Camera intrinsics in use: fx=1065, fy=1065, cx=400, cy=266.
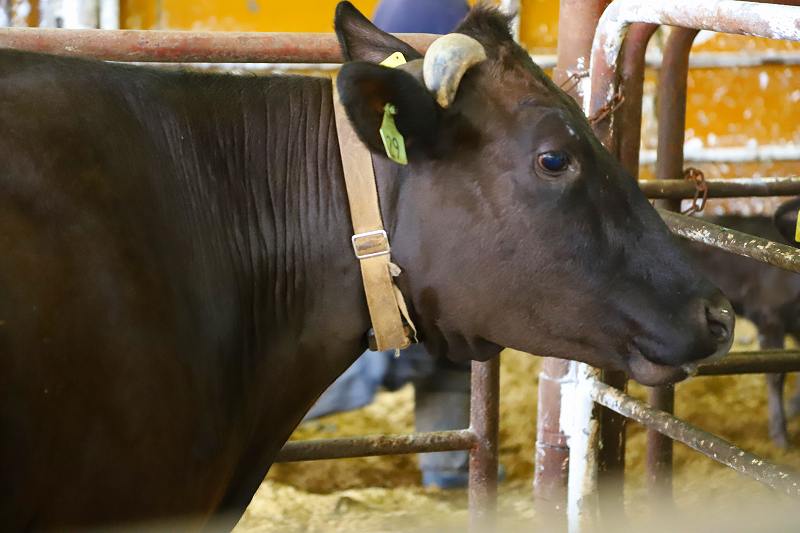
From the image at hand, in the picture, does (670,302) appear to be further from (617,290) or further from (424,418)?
(424,418)

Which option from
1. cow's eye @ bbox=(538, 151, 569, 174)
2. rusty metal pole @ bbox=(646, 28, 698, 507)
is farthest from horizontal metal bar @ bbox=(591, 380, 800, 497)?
cow's eye @ bbox=(538, 151, 569, 174)

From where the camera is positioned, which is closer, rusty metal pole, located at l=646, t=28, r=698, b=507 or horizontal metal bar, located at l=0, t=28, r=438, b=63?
horizontal metal bar, located at l=0, t=28, r=438, b=63

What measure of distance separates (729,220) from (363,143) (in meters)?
4.25

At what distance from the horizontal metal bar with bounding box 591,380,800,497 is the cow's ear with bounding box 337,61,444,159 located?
962 millimetres

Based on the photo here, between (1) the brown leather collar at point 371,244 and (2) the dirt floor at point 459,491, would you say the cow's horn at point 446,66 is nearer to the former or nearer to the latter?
(1) the brown leather collar at point 371,244

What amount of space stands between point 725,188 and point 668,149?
0.72 ft

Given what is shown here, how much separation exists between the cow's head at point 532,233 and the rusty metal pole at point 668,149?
113 cm

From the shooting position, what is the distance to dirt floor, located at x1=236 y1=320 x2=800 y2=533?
4.04m

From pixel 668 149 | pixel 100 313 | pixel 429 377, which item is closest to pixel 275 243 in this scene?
pixel 100 313

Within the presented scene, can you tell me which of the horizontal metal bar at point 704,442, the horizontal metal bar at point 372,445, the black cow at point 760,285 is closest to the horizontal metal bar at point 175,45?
the horizontal metal bar at point 372,445

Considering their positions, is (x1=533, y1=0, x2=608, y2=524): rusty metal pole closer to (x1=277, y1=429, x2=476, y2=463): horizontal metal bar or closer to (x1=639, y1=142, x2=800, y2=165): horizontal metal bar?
(x1=277, y1=429, x2=476, y2=463): horizontal metal bar

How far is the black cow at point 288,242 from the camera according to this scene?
185 cm

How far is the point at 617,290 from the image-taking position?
2.12 metres

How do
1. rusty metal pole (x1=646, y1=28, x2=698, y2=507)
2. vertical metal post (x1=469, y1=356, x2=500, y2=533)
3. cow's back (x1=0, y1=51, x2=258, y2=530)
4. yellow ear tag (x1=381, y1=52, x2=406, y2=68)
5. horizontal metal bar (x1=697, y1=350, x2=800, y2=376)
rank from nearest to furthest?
1. cow's back (x1=0, y1=51, x2=258, y2=530)
2. yellow ear tag (x1=381, y1=52, x2=406, y2=68)
3. horizontal metal bar (x1=697, y1=350, x2=800, y2=376)
4. vertical metal post (x1=469, y1=356, x2=500, y2=533)
5. rusty metal pole (x1=646, y1=28, x2=698, y2=507)
